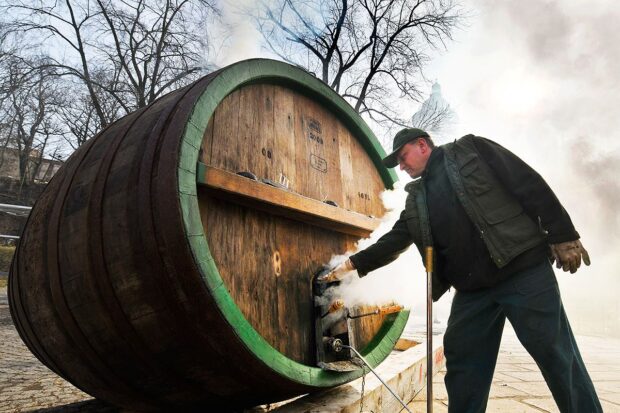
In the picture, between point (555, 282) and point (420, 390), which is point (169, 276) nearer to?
point (555, 282)

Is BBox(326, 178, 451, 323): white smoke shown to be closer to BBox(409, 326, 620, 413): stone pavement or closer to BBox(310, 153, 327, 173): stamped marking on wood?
BBox(310, 153, 327, 173): stamped marking on wood

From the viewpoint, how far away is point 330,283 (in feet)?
7.16

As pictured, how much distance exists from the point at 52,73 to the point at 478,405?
11.0 meters

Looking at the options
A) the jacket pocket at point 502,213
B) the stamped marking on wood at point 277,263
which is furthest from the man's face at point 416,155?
the stamped marking on wood at point 277,263

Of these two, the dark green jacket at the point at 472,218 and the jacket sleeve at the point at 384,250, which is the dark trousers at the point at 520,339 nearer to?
the dark green jacket at the point at 472,218

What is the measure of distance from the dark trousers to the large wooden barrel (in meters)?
0.53

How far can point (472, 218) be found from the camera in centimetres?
200

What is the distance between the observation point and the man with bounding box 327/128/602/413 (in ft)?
6.01

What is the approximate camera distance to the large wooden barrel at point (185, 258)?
1347mm

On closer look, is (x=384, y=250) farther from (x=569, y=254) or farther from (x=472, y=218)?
(x=569, y=254)

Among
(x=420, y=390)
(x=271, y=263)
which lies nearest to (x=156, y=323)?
(x=271, y=263)

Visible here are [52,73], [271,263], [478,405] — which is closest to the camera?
[271,263]

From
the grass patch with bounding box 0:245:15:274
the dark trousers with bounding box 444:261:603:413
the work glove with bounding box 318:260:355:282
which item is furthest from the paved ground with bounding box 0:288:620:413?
the grass patch with bounding box 0:245:15:274

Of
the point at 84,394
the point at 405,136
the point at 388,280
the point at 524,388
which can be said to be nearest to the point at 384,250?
the point at 388,280
